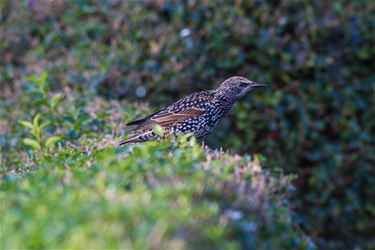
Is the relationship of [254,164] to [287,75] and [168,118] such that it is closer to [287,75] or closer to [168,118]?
[168,118]

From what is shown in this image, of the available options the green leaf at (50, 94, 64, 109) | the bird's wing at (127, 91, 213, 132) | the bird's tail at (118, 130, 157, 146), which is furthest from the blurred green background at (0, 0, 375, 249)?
the bird's tail at (118, 130, 157, 146)

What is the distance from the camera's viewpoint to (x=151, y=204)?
3.75 m

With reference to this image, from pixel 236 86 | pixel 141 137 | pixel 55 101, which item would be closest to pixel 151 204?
pixel 141 137

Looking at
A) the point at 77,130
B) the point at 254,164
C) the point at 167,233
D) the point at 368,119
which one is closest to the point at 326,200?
the point at 368,119

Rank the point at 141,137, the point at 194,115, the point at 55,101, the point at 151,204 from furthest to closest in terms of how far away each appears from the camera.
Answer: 1. the point at 55,101
2. the point at 194,115
3. the point at 141,137
4. the point at 151,204

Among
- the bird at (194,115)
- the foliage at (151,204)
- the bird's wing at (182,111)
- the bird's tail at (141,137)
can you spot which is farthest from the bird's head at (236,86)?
the foliage at (151,204)

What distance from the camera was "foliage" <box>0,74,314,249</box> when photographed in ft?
11.3

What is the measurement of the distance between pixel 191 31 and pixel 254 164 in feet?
16.3

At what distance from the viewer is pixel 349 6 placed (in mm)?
9727

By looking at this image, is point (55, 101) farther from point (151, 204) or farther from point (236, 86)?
point (151, 204)

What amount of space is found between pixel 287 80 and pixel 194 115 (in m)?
2.27

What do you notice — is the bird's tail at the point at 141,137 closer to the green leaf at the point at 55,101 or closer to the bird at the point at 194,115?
the bird at the point at 194,115

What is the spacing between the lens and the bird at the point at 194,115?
751 cm

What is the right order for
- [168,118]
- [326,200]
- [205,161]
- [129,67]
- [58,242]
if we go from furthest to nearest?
[129,67], [326,200], [168,118], [205,161], [58,242]
